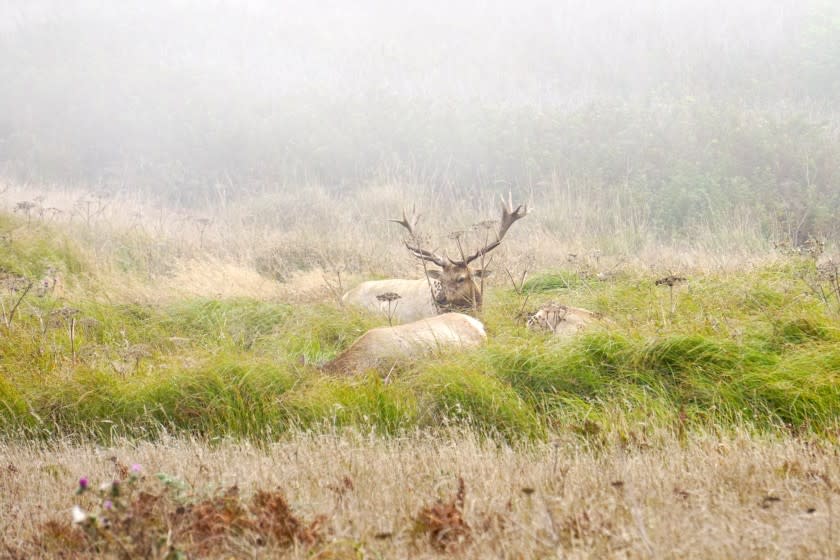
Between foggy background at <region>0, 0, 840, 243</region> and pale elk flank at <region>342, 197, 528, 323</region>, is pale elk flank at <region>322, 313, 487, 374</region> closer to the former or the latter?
pale elk flank at <region>342, 197, 528, 323</region>

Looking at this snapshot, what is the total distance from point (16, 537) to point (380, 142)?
1619cm

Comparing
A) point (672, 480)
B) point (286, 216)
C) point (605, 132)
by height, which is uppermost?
point (672, 480)

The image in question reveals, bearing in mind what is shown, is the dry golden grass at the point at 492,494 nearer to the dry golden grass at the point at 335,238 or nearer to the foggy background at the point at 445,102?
the dry golden grass at the point at 335,238

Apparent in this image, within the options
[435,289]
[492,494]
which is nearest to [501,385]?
[492,494]

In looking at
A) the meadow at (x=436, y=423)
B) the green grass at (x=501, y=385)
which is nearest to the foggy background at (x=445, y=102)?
the meadow at (x=436, y=423)

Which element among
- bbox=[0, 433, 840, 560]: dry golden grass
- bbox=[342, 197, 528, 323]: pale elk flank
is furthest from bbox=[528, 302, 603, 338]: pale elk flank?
bbox=[0, 433, 840, 560]: dry golden grass

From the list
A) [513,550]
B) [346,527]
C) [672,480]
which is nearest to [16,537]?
[346,527]

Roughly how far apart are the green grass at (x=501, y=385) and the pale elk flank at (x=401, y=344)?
144 mm

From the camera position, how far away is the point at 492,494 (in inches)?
126

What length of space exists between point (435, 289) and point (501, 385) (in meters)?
3.67

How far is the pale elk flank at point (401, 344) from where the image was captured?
555 centimetres

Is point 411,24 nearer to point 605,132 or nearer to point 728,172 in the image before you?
point 605,132

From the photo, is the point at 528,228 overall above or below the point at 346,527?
below

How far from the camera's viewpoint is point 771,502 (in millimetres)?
2936
